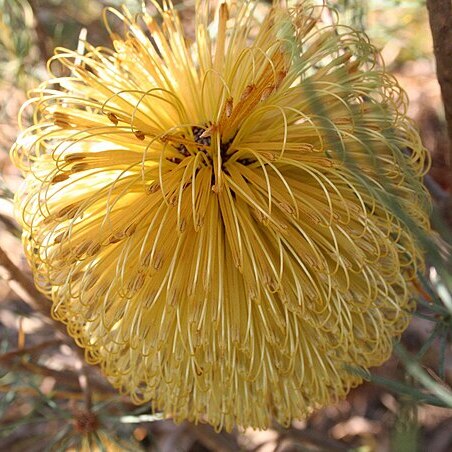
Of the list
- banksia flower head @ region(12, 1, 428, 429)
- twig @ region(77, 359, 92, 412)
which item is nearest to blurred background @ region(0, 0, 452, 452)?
twig @ region(77, 359, 92, 412)

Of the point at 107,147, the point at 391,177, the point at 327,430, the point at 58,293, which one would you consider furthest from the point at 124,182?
the point at 327,430

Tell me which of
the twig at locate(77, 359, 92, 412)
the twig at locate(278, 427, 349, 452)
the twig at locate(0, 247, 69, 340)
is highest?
the twig at locate(0, 247, 69, 340)

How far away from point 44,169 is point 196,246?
0.80 ft

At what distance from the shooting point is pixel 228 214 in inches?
35.2

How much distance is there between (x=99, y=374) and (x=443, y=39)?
1.02m

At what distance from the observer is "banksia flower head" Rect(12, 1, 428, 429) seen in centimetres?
87

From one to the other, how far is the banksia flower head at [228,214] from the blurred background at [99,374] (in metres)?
0.13

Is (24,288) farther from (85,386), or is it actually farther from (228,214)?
(228,214)

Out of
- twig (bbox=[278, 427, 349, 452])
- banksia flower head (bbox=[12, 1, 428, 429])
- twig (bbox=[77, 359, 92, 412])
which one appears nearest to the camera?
banksia flower head (bbox=[12, 1, 428, 429])

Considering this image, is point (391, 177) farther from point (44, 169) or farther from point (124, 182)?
point (44, 169)

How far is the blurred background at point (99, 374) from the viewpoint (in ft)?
3.96

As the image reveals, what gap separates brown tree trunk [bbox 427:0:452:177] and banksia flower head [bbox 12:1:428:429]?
79mm

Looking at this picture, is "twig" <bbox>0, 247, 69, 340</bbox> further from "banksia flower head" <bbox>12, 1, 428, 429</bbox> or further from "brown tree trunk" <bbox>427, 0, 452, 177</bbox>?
"brown tree trunk" <bbox>427, 0, 452, 177</bbox>

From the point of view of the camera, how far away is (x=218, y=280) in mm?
889
